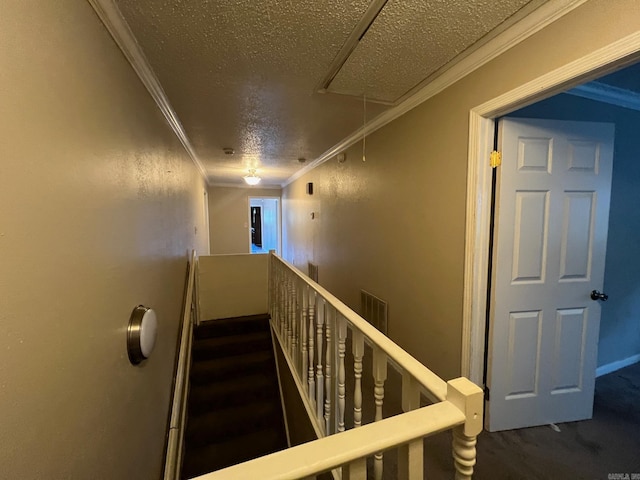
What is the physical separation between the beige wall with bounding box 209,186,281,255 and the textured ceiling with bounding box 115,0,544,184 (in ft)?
14.5

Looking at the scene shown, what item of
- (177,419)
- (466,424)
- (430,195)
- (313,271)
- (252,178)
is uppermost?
(252,178)

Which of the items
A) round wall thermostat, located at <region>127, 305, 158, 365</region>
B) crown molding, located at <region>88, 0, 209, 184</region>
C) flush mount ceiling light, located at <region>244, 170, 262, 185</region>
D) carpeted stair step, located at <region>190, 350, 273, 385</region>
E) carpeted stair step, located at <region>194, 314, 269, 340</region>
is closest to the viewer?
crown molding, located at <region>88, 0, 209, 184</region>

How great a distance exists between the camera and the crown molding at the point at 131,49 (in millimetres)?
1036

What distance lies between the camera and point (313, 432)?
158 centimetres

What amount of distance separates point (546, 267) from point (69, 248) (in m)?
2.25

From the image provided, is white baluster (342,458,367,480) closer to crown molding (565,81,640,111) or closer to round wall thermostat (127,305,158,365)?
round wall thermostat (127,305,158,365)

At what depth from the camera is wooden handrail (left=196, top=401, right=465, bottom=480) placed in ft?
1.58

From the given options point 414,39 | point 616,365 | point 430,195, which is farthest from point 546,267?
point 616,365

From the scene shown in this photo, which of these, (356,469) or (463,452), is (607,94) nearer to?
(463,452)

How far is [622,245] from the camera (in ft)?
7.05

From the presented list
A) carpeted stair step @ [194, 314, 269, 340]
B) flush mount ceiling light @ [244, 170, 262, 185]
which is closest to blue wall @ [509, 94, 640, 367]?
carpeted stair step @ [194, 314, 269, 340]

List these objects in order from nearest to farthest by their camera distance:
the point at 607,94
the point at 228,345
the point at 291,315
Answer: the point at 607,94 < the point at 291,315 < the point at 228,345

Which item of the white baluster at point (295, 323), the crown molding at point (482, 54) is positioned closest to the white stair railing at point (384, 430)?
the white baluster at point (295, 323)

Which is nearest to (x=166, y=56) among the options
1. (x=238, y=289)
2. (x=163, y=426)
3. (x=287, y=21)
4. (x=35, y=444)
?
(x=287, y=21)
